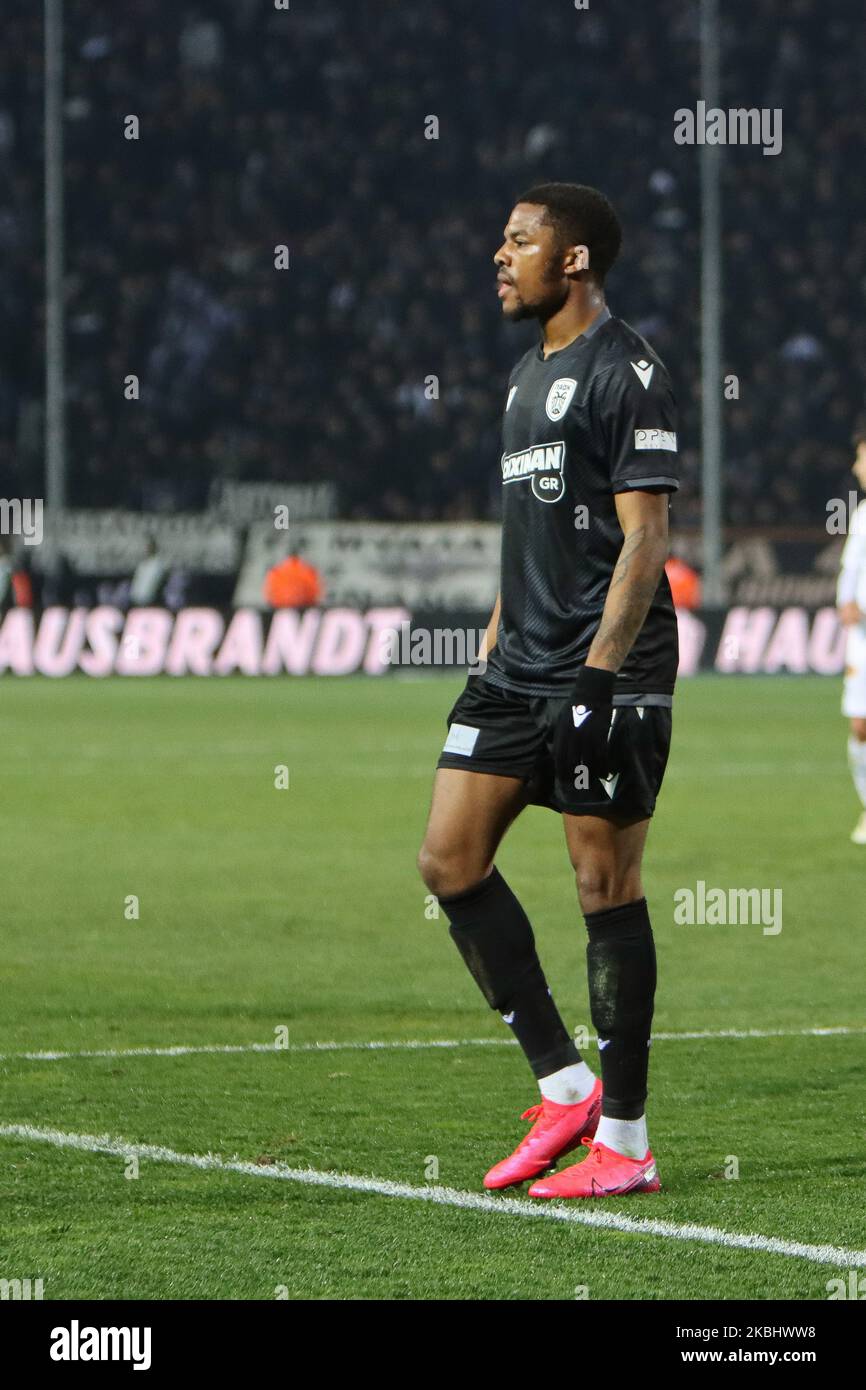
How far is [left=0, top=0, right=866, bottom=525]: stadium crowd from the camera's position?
3062cm

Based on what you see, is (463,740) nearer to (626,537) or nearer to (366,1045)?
(626,537)

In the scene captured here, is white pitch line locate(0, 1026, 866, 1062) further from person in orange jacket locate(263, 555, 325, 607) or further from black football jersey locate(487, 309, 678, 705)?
person in orange jacket locate(263, 555, 325, 607)


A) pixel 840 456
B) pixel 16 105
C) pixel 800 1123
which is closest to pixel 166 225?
pixel 16 105

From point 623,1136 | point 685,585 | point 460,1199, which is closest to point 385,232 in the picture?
point 685,585

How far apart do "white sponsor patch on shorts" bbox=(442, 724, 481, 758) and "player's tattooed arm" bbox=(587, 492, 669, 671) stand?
386 mm

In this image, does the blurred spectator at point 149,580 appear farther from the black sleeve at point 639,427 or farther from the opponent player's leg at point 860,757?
the black sleeve at point 639,427

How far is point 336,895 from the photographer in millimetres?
10117

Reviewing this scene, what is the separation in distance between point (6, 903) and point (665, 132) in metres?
26.0

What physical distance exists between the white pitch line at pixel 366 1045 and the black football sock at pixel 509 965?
4.94ft

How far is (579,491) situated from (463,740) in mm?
591

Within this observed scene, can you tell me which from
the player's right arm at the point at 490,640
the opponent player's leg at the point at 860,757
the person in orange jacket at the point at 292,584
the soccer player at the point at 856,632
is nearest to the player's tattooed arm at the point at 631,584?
the player's right arm at the point at 490,640

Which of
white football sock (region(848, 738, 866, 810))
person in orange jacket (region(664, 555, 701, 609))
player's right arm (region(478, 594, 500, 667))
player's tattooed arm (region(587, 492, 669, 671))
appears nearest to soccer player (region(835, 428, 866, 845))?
white football sock (region(848, 738, 866, 810))

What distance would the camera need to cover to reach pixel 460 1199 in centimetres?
476

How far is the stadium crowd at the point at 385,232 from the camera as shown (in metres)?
30.6
